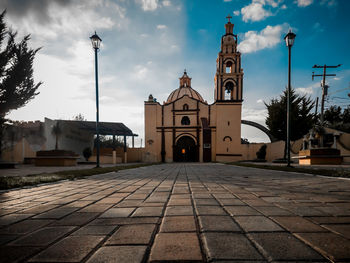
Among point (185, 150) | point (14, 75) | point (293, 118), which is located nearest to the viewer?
point (14, 75)

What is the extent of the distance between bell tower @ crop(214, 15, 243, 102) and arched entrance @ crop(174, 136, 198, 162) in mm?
6885

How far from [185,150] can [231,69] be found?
40.9 ft

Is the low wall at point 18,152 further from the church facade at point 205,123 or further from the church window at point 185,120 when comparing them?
the church window at point 185,120

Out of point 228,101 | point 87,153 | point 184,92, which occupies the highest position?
point 184,92

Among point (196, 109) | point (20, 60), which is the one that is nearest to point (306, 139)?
point (196, 109)

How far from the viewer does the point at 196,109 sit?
25438 mm

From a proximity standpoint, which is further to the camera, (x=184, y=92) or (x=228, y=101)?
(x=184, y=92)

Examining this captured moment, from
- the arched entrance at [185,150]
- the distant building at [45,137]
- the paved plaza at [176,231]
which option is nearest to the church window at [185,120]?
the arched entrance at [185,150]

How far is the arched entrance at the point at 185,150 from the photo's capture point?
25.4 m

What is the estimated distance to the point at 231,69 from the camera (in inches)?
955

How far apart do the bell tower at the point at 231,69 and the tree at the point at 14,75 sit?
19.4m

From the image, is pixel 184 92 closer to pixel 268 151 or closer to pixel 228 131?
pixel 228 131

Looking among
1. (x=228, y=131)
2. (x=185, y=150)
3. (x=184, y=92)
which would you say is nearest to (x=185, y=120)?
(x=185, y=150)

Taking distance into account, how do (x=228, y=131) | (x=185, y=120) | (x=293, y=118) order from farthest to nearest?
(x=185, y=120), (x=228, y=131), (x=293, y=118)
